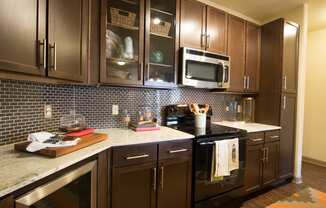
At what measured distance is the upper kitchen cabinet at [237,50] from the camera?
104 inches

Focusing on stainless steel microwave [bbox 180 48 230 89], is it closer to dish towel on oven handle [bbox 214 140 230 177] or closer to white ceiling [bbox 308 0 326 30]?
dish towel on oven handle [bbox 214 140 230 177]

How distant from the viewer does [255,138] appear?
2.35m

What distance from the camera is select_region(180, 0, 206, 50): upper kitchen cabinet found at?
7.18 feet

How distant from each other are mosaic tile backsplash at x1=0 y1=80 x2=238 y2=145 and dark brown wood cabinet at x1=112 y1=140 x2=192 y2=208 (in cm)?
69

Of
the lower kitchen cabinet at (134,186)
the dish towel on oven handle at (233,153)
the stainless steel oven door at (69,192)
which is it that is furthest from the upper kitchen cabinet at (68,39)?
the dish towel on oven handle at (233,153)

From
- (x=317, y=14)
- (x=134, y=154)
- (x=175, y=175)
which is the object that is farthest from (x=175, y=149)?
(x=317, y=14)

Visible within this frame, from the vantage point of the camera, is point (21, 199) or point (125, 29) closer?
point (21, 199)

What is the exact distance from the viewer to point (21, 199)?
0.74m

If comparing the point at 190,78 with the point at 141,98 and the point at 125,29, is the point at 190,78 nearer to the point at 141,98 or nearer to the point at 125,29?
the point at 141,98

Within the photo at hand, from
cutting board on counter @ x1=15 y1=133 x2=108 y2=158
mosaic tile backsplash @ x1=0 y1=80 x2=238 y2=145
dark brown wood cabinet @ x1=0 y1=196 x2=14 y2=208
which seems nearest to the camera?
dark brown wood cabinet @ x1=0 y1=196 x2=14 y2=208

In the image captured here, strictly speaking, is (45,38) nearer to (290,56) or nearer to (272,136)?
(272,136)

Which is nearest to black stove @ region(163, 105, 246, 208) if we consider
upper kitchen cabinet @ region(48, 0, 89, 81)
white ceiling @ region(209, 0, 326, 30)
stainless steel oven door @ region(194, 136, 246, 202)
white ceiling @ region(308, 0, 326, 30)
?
stainless steel oven door @ region(194, 136, 246, 202)

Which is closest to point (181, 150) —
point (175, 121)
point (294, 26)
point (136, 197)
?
point (136, 197)

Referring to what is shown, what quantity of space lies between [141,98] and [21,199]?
Result: 1.61m
